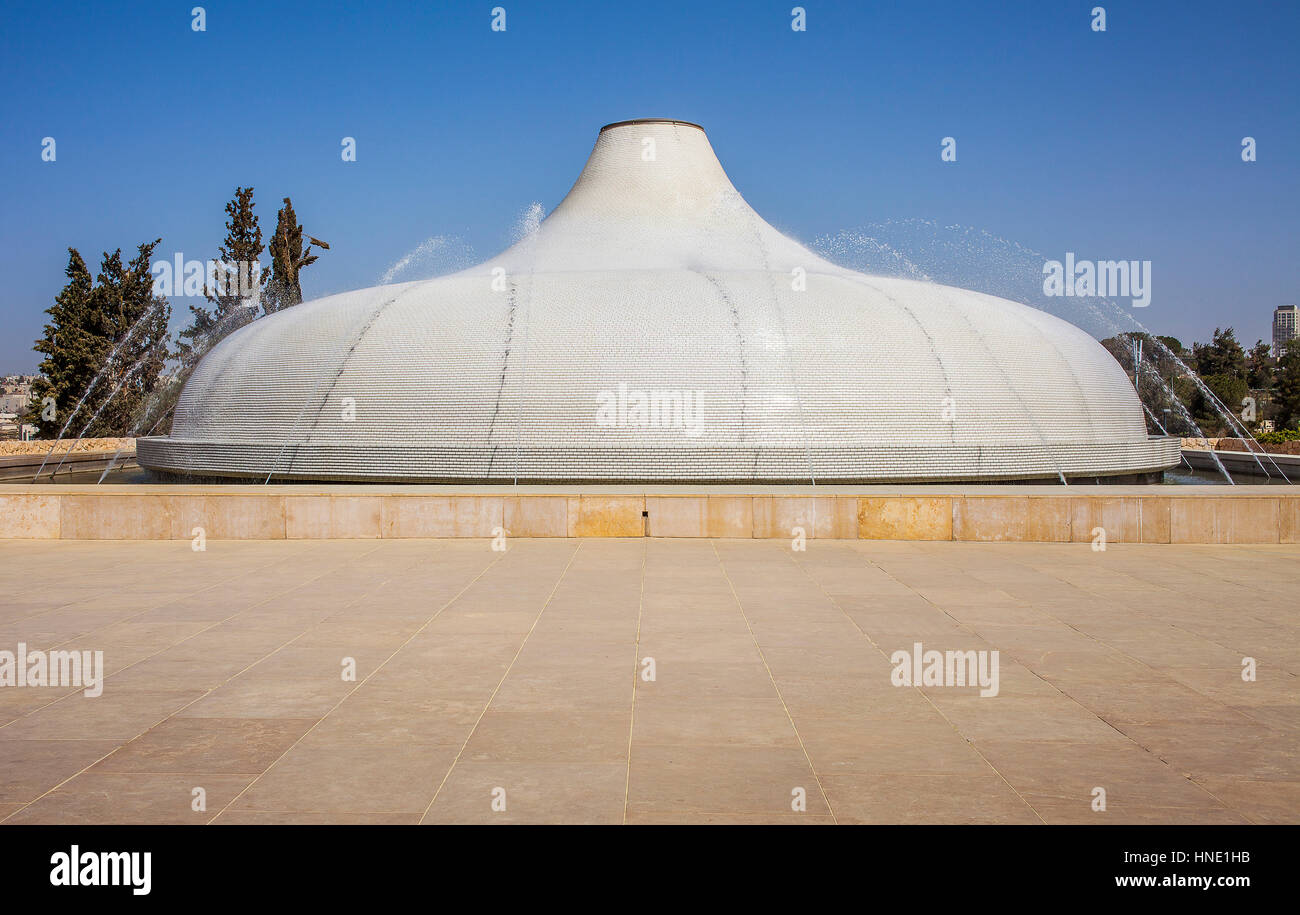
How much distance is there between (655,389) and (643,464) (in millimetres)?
1296

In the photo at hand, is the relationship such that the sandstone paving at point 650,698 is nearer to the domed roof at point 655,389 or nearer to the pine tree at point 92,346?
the domed roof at point 655,389

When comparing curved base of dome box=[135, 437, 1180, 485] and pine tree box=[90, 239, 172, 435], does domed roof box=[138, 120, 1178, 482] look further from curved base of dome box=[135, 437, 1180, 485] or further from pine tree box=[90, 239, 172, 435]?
pine tree box=[90, 239, 172, 435]

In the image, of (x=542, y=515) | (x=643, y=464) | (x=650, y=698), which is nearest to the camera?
(x=650, y=698)

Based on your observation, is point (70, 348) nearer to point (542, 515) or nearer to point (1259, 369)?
point (542, 515)

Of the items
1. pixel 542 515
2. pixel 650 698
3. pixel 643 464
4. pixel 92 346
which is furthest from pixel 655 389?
pixel 92 346

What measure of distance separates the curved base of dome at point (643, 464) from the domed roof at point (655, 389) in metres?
0.03

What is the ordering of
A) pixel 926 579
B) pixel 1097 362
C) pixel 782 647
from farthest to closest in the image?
pixel 1097 362 → pixel 926 579 → pixel 782 647

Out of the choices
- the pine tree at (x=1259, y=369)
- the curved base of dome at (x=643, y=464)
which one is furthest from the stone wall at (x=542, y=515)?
the pine tree at (x=1259, y=369)

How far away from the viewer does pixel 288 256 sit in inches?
1679

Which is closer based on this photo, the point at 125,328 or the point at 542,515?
the point at 542,515

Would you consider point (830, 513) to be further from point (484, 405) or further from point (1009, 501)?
point (484, 405)
